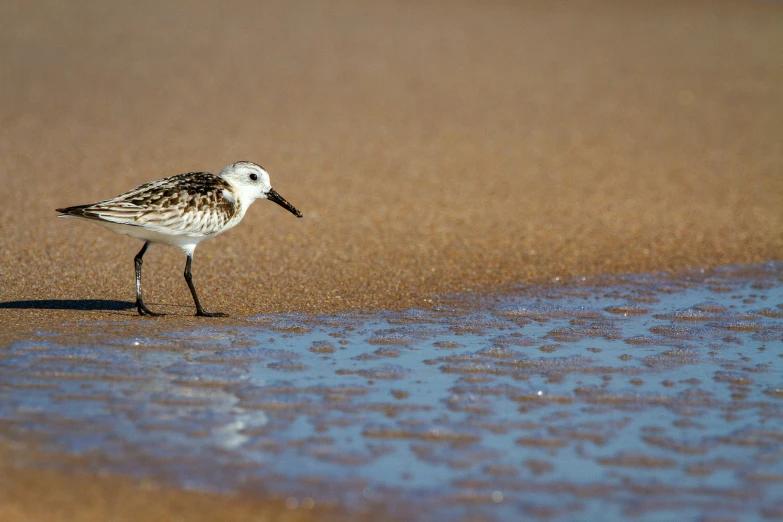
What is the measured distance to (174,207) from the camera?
6.83 meters

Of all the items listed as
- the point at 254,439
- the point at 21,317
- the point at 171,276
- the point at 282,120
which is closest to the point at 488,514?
the point at 254,439

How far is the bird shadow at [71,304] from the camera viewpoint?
673cm

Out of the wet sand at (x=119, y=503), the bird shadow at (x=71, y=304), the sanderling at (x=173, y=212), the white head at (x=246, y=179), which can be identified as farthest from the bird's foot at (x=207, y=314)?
the wet sand at (x=119, y=503)

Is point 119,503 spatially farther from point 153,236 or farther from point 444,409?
point 153,236

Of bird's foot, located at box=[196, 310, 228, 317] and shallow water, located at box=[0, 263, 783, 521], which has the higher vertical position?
bird's foot, located at box=[196, 310, 228, 317]

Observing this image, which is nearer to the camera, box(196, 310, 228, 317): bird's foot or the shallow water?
the shallow water

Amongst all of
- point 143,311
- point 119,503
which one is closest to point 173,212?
point 143,311

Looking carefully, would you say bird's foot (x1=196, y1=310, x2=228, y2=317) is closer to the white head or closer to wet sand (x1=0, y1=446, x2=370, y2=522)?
the white head

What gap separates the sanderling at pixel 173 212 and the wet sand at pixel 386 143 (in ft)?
1.55

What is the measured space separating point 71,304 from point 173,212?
921 mm

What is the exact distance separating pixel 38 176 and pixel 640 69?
962 cm

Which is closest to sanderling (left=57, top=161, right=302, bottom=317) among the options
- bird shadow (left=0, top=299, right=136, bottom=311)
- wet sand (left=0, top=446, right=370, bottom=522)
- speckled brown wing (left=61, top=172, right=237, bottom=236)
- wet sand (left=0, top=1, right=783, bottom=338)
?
speckled brown wing (left=61, top=172, right=237, bottom=236)

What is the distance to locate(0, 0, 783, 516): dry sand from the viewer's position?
26.3 ft

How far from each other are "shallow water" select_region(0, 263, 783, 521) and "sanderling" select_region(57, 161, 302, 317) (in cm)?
81
